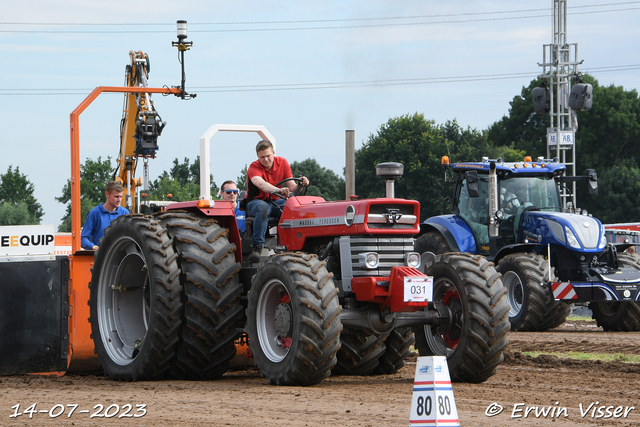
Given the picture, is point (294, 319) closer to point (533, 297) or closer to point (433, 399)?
point (433, 399)

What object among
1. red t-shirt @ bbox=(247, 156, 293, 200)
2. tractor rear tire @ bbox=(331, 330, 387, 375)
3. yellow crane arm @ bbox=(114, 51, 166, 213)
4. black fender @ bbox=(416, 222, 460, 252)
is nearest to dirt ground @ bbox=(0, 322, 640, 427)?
tractor rear tire @ bbox=(331, 330, 387, 375)

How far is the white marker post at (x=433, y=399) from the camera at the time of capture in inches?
170

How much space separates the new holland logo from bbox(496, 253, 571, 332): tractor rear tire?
6555 millimetres

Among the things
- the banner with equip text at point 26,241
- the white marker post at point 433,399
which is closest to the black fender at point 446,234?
the banner with equip text at point 26,241

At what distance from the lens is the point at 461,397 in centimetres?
669

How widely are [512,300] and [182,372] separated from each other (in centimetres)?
779

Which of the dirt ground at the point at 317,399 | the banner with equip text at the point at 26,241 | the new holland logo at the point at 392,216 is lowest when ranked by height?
the dirt ground at the point at 317,399

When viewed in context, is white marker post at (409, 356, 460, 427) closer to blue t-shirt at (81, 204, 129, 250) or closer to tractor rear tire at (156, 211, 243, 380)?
tractor rear tire at (156, 211, 243, 380)

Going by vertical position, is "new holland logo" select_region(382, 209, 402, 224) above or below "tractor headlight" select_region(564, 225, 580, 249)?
above

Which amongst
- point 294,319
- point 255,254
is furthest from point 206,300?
point 294,319

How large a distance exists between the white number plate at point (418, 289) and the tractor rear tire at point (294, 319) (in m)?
0.57

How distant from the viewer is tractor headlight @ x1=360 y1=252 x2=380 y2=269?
7.45m

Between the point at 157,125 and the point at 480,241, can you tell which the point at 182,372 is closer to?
the point at 480,241

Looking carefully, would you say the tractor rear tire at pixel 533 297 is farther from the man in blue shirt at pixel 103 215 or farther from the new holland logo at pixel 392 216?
the man in blue shirt at pixel 103 215
